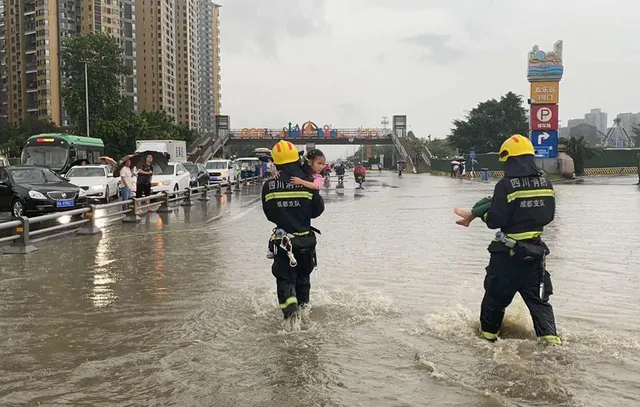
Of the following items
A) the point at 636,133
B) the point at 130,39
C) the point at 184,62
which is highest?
the point at 130,39

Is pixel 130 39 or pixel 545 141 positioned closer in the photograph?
pixel 545 141

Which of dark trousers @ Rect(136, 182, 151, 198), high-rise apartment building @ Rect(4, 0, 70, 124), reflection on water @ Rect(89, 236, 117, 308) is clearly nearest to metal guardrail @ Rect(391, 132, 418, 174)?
dark trousers @ Rect(136, 182, 151, 198)

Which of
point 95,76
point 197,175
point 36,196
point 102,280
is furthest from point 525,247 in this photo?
point 95,76

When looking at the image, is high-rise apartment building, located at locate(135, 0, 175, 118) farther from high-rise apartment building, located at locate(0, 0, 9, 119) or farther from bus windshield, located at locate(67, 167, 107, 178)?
bus windshield, located at locate(67, 167, 107, 178)

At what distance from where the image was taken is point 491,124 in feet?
220

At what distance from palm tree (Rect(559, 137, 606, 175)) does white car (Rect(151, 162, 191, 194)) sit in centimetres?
3412

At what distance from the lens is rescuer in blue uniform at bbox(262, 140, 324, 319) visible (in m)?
5.32

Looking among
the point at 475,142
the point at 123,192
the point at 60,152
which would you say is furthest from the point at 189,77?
the point at 123,192

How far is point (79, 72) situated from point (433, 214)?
187 ft

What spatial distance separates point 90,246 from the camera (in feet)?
36.1

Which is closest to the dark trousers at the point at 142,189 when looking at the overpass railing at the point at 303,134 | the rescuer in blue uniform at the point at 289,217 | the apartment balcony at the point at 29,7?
the rescuer in blue uniform at the point at 289,217

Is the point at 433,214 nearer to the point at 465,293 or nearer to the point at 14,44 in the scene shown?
the point at 465,293

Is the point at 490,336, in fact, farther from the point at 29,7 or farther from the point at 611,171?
the point at 29,7

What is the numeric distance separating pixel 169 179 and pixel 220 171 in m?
12.0
